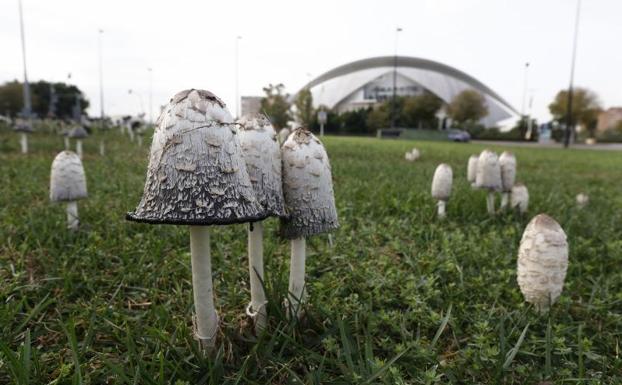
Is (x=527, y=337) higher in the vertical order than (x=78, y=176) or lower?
lower

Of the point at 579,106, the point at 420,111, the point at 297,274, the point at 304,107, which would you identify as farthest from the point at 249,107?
the point at 420,111

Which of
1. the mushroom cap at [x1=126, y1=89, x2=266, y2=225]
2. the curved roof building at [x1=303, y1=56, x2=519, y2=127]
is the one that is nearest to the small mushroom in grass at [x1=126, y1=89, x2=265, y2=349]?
the mushroom cap at [x1=126, y1=89, x2=266, y2=225]

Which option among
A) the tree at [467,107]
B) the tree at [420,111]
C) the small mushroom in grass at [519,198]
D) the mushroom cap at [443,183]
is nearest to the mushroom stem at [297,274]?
the mushroom cap at [443,183]

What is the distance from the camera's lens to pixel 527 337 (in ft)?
5.68

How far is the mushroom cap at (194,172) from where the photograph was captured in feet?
3.49

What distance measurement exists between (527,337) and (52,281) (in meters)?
2.16

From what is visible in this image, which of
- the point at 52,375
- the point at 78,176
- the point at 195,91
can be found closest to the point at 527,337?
the point at 195,91

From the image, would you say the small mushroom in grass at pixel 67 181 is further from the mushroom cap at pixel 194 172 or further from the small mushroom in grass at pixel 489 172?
the small mushroom in grass at pixel 489 172

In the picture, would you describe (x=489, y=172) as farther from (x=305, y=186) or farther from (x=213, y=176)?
(x=213, y=176)

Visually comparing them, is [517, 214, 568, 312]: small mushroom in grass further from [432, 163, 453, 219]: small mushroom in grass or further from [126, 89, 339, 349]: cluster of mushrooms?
[432, 163, 453, 219]: small mushroom in grass

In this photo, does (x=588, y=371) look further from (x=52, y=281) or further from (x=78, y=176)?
(x=78, y=176)

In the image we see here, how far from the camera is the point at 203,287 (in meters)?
1.27

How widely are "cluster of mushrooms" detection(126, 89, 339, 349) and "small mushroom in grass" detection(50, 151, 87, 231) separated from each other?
1866 mm

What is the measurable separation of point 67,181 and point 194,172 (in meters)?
2.09
